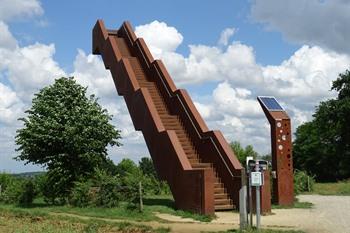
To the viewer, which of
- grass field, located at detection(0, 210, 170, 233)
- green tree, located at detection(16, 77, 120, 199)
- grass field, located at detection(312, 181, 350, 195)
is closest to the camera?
grass field, located at detection(0, 210, 170, 233)

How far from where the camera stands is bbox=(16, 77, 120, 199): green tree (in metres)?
21.2

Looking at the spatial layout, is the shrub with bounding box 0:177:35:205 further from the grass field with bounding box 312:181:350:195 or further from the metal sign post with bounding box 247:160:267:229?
the grass field with bounding box 312:181:350:195

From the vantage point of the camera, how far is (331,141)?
190ft

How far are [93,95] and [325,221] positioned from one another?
12231 millimetres

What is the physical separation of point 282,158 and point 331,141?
40.7m

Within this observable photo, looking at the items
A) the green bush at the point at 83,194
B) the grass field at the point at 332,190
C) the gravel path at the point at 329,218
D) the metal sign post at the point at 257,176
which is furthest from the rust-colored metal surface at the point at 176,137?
the grass field at the point at 332,190

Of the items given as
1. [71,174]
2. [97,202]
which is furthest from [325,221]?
[71,174]

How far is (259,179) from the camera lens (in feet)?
42.1

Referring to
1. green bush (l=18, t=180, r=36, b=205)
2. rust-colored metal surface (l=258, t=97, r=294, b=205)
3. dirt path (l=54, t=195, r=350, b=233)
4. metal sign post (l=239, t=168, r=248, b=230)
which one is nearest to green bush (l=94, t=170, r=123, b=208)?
dirt path (l=54, t=195, r=350, b=233)

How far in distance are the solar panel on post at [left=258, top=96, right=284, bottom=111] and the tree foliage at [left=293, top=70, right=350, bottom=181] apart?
33.5 m

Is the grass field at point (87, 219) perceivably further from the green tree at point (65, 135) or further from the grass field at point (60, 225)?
the green tree at point (65, 135)

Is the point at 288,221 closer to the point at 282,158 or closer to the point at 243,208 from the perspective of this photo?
the point at 243,208

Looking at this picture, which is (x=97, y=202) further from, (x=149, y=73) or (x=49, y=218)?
(x=149, y=73)

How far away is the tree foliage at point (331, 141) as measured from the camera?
5325cm
